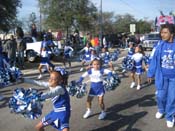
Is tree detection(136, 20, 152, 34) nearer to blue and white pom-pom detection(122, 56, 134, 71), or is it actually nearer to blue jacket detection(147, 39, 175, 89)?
blue and white pom-pom detection(122, 56, 134, 71)

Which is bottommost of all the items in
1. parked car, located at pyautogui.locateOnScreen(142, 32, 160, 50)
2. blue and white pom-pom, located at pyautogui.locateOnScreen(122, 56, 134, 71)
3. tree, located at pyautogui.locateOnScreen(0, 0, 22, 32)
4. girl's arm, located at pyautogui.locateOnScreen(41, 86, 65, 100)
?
parked car, located at pyautogui.locateOnScreen(142, 32, 160, 50)

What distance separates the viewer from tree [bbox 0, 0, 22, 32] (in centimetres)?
2640

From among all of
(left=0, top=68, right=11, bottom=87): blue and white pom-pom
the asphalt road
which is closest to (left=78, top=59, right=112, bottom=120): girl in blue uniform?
the asphalt road

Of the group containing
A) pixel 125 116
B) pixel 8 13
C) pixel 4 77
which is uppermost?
pixel 8 13

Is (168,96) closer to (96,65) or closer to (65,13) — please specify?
(96,65)

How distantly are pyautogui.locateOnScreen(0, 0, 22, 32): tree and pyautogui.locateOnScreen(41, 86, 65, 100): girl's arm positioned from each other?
20.4m

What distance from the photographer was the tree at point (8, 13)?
26.4 m

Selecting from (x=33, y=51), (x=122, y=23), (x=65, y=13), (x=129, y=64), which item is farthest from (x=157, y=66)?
(x=122, y=23)

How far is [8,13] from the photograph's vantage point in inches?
1059

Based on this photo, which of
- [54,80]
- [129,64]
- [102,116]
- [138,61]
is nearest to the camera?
[54,80]

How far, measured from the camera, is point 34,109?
629cm

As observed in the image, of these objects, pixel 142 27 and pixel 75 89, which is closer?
pixel 75 89

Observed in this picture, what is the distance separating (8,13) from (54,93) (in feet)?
69.8

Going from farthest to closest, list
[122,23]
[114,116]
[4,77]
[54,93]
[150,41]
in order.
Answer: [122,23] → [150,41] → [4,77] → [114,116] → [54,93]
